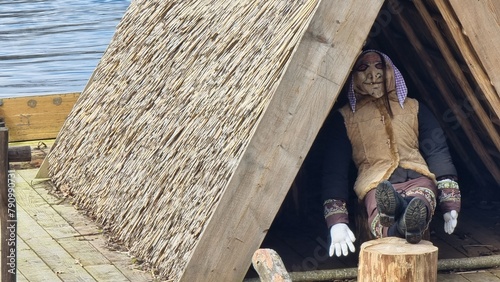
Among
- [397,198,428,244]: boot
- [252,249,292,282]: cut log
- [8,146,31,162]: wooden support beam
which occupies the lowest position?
[397,198,428,244]: boot

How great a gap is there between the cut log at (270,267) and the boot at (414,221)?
1.06 m

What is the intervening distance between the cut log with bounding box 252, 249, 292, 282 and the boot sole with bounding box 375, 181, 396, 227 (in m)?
1.05

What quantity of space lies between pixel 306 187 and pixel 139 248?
4.90 feet

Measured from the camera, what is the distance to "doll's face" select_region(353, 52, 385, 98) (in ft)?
22.1

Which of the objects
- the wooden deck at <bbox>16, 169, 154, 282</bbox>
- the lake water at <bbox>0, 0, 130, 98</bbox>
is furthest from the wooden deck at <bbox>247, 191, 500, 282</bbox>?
the lake water at <bbox>0, 0, 130, 98</bbox>

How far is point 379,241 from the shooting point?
602cm

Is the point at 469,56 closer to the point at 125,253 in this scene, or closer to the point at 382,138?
the point at 382,138

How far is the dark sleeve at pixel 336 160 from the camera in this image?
6629mm

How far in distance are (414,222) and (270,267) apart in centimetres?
119

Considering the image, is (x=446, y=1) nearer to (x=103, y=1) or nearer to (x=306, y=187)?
(x=306, y=187)

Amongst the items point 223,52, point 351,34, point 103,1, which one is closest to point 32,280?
point 223,52

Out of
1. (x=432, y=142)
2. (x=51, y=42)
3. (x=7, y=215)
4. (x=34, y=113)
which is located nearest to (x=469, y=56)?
(x=432, y=142)

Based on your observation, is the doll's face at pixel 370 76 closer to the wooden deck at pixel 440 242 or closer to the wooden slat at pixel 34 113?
the wooden deck at pixel 440 242

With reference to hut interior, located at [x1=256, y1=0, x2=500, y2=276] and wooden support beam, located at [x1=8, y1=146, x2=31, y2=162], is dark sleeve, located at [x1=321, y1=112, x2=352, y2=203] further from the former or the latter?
wooden support beam, located at [x1=8, y1=146, x2=31, y2=162]
